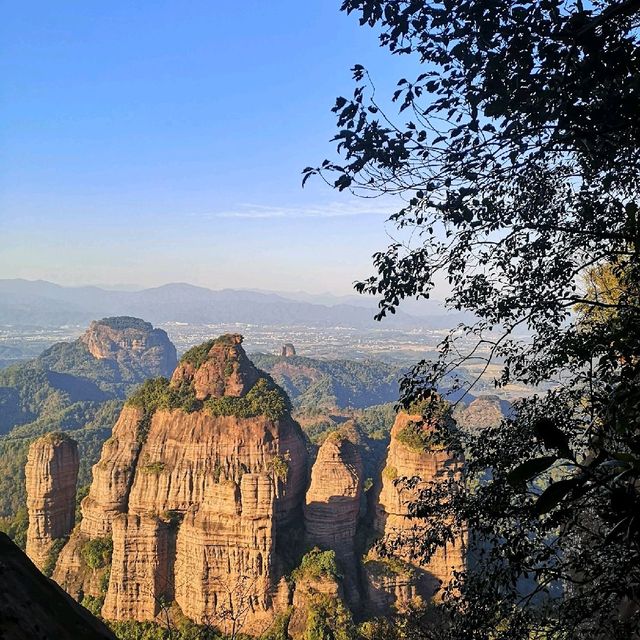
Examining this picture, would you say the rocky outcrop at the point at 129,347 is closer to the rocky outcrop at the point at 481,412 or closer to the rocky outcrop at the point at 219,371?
the rocky outcrop at the point at 481,412

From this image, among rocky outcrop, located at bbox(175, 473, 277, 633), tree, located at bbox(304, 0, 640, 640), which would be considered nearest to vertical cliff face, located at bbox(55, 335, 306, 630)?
rocky outcrop, located at bbox(175, 473, 277, 633)

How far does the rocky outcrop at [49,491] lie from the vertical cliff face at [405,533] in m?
14.2

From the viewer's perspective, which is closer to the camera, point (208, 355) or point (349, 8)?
point (349, 8)

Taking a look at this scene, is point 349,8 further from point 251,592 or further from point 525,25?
point 251,592

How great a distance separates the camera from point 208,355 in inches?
1070

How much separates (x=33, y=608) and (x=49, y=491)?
2315 centimetres

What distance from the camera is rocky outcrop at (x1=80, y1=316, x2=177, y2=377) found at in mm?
114375

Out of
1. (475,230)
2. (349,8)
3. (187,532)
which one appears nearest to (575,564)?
(475,230)

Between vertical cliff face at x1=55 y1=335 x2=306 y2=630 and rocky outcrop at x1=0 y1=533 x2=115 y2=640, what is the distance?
17.2 meters

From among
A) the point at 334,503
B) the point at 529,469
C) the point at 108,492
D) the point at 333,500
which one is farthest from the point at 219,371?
the point at 529,469

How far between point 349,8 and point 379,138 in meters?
1.32

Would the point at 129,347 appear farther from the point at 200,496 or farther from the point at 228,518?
the point at 228,518

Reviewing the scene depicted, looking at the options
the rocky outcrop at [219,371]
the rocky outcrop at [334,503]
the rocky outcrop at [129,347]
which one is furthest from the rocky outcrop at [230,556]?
the rocky outcrop at [129,347]

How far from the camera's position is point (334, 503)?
22.7m
